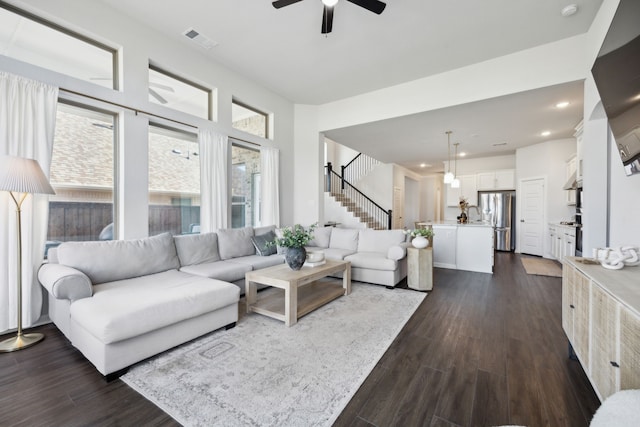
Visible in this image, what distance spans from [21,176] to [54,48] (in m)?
1.67

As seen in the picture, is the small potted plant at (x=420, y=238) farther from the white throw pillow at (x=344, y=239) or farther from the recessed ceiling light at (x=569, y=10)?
the recessed ceiling light at (x=569, y=10)

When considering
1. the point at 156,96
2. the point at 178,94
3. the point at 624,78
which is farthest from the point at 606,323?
the point at 178,94


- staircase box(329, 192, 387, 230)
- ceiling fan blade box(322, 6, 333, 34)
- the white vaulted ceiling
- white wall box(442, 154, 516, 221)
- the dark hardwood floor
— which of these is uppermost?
the white vaulted ceiling

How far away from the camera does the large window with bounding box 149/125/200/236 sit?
3.74 metres

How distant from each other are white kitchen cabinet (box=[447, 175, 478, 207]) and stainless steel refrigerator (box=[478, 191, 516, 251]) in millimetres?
553

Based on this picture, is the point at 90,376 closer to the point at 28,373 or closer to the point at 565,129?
the point at 28,373

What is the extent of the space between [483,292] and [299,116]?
480 centimetres

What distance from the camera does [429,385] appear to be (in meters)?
1.82

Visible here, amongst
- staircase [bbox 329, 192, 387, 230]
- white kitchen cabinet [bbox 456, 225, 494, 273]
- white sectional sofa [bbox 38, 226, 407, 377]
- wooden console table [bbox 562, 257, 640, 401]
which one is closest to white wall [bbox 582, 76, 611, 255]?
white kitchen cabinet [bbox 456, 225, 494, 273]

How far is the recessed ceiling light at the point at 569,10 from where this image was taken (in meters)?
2.91

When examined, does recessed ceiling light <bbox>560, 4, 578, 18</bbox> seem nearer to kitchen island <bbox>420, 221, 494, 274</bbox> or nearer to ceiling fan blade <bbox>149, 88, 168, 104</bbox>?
kitchen island <bbox>420, 221, 494, 274</bbox>

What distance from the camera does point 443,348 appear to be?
231 centimetres

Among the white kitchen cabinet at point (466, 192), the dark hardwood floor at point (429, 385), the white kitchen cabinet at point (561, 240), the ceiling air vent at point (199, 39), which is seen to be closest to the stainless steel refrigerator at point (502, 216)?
the white kitchen cabinet at point (466, 192)

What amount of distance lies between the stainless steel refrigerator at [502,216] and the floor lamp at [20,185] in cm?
898
